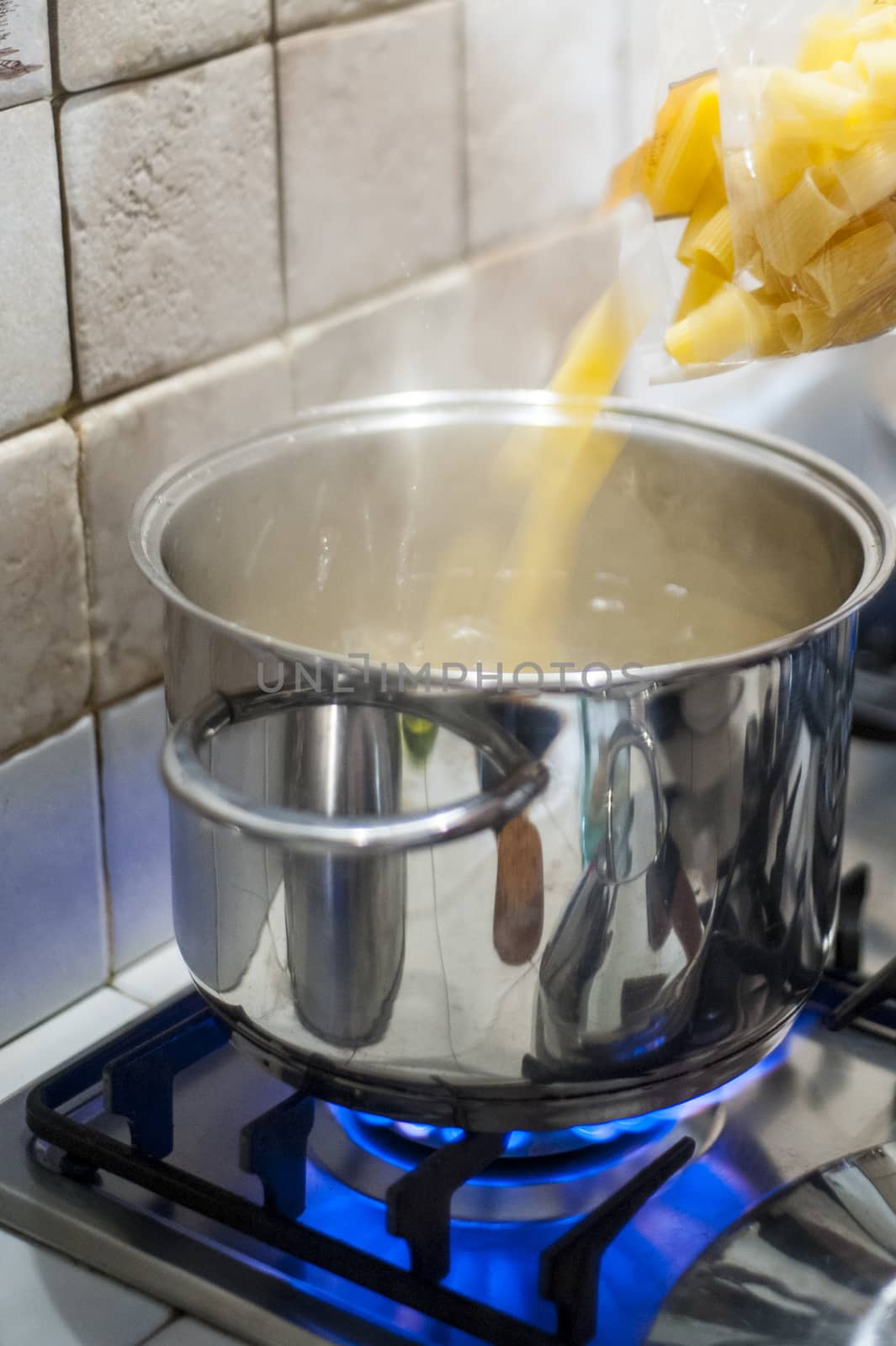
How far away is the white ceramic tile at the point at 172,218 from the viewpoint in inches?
21.2

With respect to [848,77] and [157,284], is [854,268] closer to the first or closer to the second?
[848,77]

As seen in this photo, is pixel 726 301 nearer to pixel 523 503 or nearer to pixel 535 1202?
pixel 523 503

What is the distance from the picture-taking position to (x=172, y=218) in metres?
0.57

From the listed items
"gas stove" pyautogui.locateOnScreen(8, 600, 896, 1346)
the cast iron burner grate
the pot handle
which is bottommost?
"gas stove" pyautogui.locateOnScreen(8, 600, 896, 1346)

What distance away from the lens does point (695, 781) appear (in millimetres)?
435

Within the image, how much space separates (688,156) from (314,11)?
0.17m

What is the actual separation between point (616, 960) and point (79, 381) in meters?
0.28

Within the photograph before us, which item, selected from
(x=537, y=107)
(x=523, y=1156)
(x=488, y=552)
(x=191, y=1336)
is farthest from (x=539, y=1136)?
Result: (x=537, y=107)

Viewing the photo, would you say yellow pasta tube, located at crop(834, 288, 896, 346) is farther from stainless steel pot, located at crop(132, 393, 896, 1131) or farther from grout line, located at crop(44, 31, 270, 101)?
grout line, located at crop(44, 31, 270, 101)

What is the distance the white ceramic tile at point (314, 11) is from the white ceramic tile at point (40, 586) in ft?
0.58

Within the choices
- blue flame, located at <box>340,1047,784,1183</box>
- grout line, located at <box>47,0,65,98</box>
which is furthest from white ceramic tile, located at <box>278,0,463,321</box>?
blue flame, located at <box>340,1047,784,1183</box>

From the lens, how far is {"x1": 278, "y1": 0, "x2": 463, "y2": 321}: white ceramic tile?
62 centimetres

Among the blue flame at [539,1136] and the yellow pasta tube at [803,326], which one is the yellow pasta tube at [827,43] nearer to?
the yellow pasta tube at [803,326]

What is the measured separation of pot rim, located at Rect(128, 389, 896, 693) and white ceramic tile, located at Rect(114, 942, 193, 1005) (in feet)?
0.55
